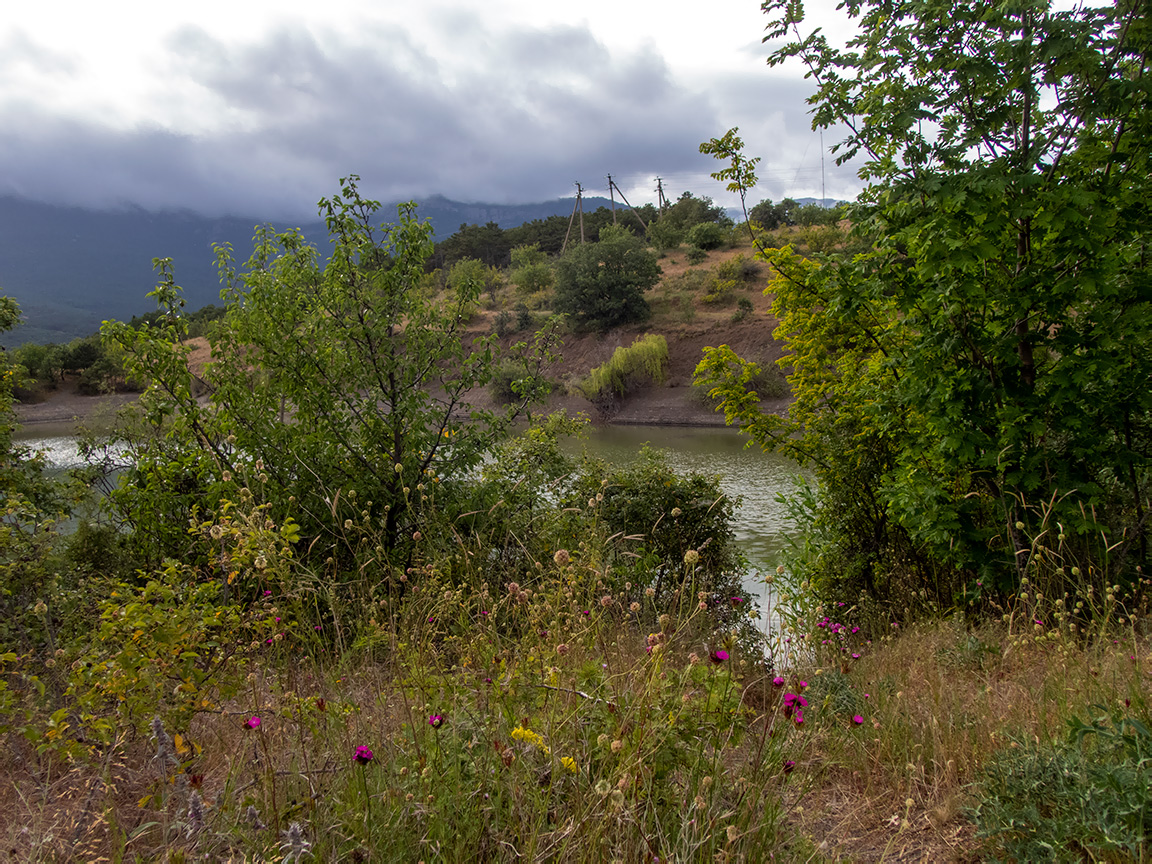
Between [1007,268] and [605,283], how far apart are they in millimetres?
37243

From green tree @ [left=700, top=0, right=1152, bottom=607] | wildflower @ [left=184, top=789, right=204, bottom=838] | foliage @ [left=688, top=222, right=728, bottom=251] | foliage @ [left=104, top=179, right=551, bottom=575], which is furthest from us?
foliage @ [left=688, top=222, right=728, bottom=251]

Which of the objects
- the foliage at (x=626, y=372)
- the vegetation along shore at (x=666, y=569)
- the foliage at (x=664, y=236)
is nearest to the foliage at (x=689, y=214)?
the foliage at (x=664, y=236)

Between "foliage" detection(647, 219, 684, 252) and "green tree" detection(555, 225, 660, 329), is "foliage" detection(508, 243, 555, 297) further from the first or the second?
"foliage" detection(647, 219, 684, 252)

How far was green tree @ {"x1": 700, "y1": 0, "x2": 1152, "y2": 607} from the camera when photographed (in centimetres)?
388

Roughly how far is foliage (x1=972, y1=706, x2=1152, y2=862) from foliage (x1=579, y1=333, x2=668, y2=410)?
32.4 meters

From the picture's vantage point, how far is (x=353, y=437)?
616 centimetres

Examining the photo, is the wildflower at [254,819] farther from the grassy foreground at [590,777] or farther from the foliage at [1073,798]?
the foliage at [1073,798]

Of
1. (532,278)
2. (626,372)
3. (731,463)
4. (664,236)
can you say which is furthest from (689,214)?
(731,463)

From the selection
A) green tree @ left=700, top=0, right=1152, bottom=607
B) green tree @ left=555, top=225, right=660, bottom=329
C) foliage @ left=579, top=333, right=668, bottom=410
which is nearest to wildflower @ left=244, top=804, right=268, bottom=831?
green tree @ left=700, top=0, right=1152, bottom=607

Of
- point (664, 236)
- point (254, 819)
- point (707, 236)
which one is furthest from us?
point (664, 236)

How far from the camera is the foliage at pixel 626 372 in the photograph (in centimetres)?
3425

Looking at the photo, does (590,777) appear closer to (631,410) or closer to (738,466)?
(738,466)

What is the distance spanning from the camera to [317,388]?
233 inches

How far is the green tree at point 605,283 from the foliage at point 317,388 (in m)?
34.7
